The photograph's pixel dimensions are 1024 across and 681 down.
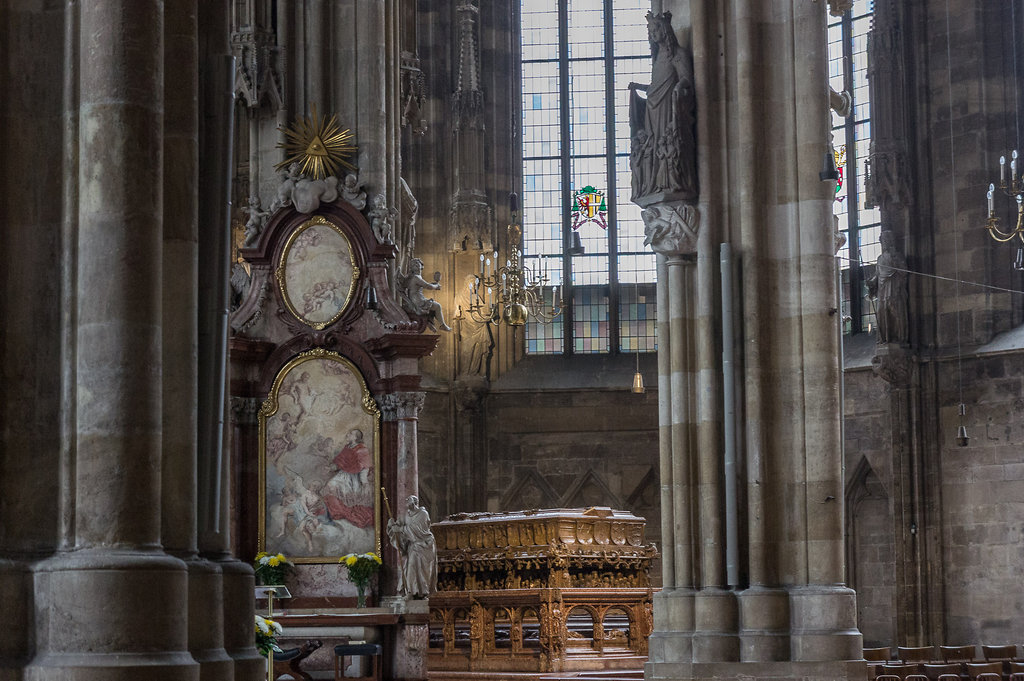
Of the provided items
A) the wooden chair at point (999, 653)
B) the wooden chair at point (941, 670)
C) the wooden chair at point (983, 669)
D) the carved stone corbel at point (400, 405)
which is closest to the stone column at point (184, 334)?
the wooden chair at point (941, 670)

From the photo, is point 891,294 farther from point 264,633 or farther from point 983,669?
point 264,633

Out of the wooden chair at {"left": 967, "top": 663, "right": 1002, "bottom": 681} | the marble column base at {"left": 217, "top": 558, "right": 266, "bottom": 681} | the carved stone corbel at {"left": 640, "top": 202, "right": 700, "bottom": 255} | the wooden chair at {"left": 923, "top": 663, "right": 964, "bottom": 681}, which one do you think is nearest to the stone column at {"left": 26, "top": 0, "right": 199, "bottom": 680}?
the marble column base at {"left": 217, "top": 558, "right": 266, "bottom": 681}

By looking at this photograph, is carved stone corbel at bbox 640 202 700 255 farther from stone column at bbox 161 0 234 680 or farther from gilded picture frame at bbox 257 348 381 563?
stone column at bbox 161 0 234 680

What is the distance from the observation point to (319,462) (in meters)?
17.4

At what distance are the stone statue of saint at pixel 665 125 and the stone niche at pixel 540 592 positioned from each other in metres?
5.28

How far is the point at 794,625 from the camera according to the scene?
12.2 meters

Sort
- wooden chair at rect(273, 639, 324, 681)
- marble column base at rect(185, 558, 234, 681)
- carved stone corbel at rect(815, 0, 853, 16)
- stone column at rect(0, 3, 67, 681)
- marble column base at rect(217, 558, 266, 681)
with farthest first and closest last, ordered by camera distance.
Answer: wooden chair at rect(273, 639, 324, 681), carved stone corbel at rect(815, 0, 853, 16), marble column base at rect(217, 558, 266, 681), marble column base at rect(185, 558, 234, 681), stone column at rect(0, 3, 67, 681)

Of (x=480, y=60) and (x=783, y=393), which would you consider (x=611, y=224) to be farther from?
(x=783, y=393)

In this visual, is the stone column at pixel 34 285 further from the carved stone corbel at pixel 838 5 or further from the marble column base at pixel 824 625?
the marble column base at pixel 824 625

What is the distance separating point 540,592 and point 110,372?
11.4m

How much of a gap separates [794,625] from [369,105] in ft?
28.4

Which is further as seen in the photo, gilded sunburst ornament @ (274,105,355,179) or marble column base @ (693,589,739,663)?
gilded sunburst ornament @ (274,105,355,179)

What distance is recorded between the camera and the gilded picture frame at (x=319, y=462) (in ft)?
A: 56.6

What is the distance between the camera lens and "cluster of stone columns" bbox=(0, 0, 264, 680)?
5457 millimetres
